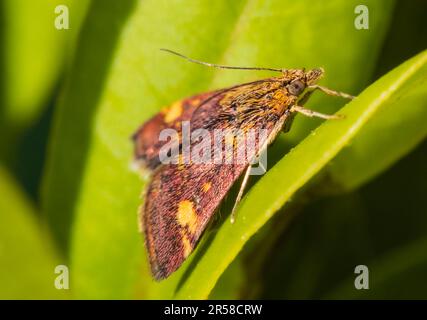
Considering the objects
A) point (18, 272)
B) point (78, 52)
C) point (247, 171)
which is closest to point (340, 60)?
point (247, 171)

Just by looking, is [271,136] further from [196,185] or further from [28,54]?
[28,54]

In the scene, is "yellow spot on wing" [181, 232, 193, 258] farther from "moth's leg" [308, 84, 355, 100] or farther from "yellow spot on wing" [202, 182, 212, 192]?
"moth's leg" [308, 84, 355, 100]

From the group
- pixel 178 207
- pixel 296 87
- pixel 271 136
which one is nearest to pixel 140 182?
pixel 178 207

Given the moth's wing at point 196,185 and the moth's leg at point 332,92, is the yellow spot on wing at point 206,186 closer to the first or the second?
the moth's wing at point 196,185

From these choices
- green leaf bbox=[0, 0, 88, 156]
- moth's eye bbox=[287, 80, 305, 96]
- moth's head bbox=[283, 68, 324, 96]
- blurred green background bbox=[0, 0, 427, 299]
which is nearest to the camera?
blurred green background bbox=[0, 0, 427, 299]

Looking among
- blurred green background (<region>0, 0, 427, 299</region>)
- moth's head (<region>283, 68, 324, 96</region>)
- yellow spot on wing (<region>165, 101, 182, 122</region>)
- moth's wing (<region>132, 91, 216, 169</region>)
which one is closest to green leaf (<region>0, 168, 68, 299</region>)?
blurred green background (<region>0, 0, 427, 299</region>)
